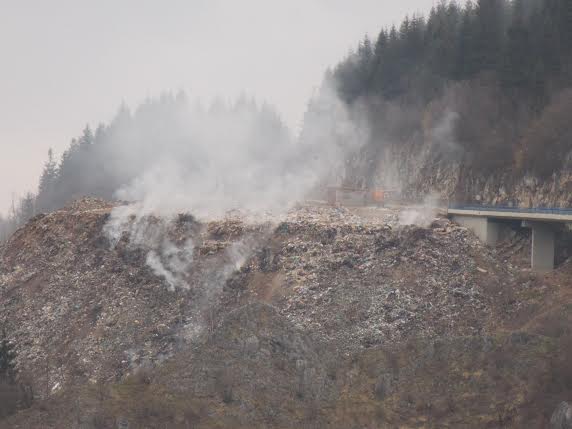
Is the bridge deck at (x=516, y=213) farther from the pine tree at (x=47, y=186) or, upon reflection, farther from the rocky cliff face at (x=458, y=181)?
the pine tree at (x=47, y=186)

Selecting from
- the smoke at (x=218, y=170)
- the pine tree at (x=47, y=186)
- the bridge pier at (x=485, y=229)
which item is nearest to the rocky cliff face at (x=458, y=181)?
the bridge pier at (x=485, y=229)

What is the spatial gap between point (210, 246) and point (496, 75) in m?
24.6

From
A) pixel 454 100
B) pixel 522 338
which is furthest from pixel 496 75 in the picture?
pixel 522 338

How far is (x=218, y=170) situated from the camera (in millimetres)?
50000

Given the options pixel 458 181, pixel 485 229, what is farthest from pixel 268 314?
pixel 458 181

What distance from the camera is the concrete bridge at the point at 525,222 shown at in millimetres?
27094

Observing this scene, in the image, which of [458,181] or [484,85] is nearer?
[458,181]

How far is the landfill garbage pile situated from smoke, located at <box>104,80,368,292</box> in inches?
12.9

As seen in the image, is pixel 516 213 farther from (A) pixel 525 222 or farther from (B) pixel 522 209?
(A) pixel 525 222

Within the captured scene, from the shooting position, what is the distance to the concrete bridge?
88.9 ft

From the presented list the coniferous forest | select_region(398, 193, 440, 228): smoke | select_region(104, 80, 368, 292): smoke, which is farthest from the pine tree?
select_region(398, 193, 440, 228): smoke

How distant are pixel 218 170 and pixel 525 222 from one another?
2871 centimetres

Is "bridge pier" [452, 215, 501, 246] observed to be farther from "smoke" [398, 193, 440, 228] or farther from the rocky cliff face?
the rocky cliff face

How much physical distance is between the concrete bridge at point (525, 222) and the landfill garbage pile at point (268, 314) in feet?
3.88
